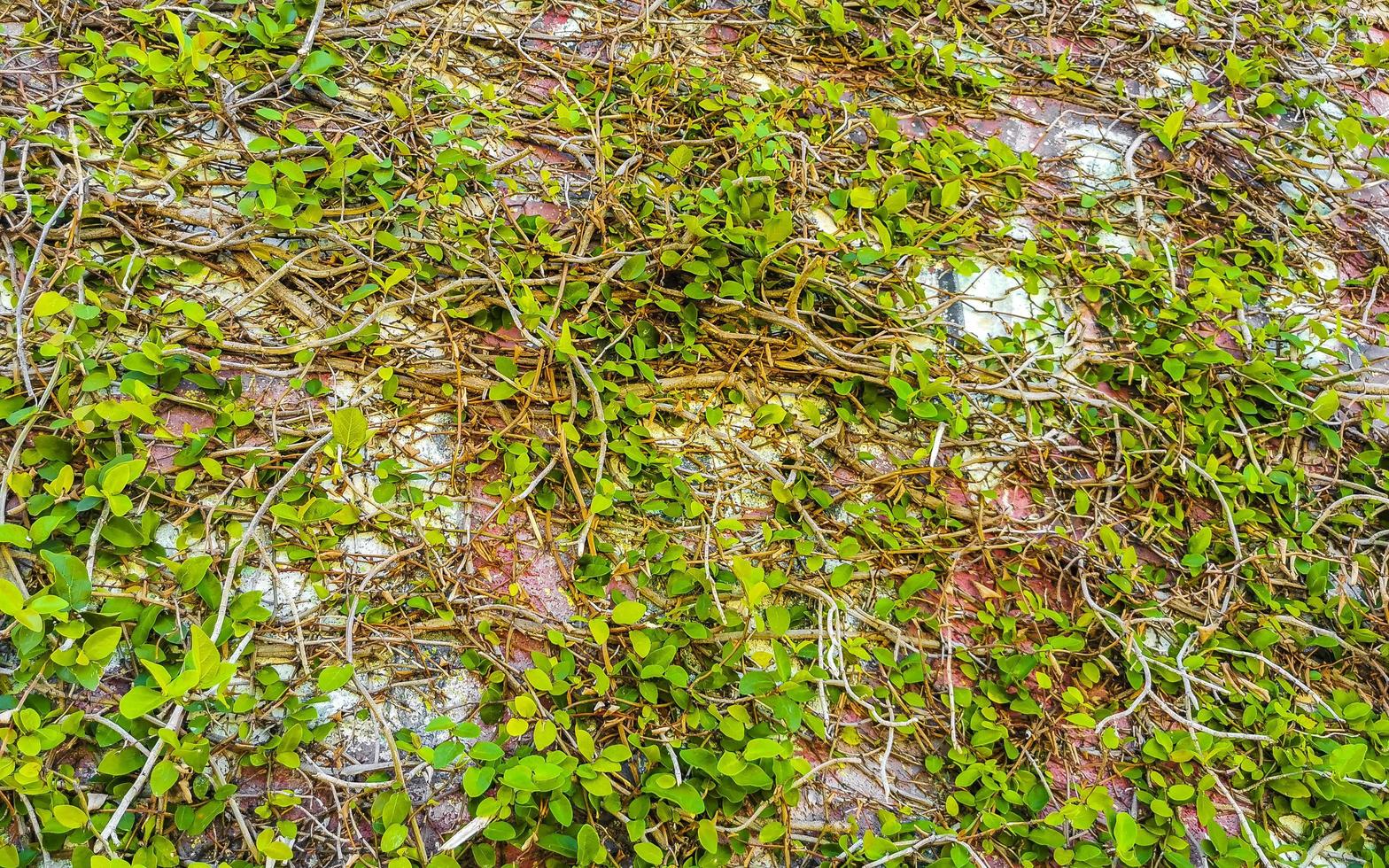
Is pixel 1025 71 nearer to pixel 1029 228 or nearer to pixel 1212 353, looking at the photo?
pixel 1029 228

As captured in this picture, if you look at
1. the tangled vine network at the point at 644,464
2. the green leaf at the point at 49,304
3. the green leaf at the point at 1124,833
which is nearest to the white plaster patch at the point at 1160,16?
the tangled vine network at the point at 644,464

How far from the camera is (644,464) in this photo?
1.68 m

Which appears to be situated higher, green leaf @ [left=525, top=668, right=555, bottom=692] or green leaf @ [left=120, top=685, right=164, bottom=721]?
green leaf @ [left=120, top=685, right=164, bottom=721]

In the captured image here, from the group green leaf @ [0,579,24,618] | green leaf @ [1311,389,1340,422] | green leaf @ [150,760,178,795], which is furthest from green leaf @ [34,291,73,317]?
green leaf @ [1311,389,1340,422]

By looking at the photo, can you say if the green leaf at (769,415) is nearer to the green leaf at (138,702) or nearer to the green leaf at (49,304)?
the green leaf at (138,702)

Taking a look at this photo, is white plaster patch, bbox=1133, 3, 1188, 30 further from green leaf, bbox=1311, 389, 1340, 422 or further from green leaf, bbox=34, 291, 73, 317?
green leaf, bbox=34, 291, 73, 317

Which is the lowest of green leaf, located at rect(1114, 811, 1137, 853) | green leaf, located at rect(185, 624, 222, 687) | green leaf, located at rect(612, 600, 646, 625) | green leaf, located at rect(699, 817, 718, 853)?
green leaf, located at rect(1114, 811, 1137, 853)

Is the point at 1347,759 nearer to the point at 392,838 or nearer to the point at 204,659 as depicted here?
the point at 392,838

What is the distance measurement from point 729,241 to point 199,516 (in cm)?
121

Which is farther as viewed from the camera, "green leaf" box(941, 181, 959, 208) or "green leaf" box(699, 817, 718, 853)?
"green leaf" box(941, 181, 959, 208)

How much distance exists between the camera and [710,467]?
174 cm

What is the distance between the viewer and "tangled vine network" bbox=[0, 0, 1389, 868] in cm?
134

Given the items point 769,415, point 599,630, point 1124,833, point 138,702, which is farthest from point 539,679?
point 1124,833

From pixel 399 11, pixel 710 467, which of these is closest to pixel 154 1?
pixel 399 11
